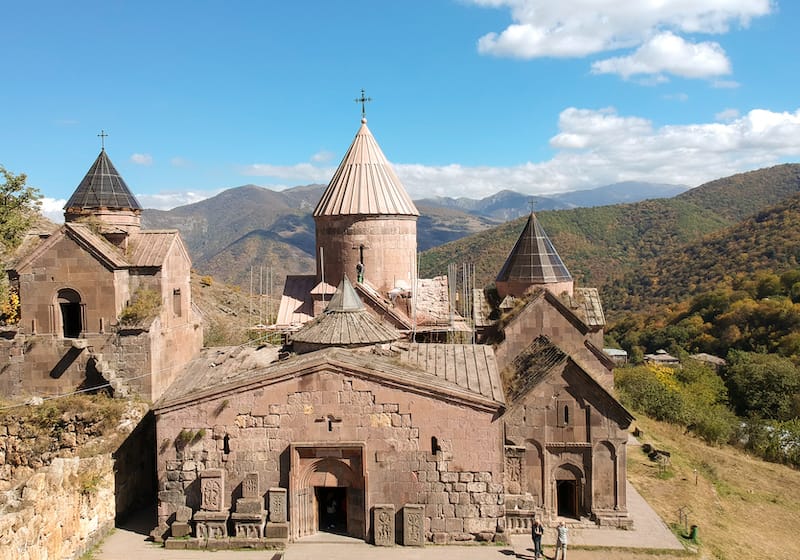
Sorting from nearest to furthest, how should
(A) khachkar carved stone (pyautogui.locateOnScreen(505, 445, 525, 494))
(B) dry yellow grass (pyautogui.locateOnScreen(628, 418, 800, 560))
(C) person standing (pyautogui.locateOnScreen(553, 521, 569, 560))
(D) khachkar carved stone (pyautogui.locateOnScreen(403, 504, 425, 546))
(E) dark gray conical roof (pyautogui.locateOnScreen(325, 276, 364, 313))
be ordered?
(C) person standing (pyautogui.locateOnScreen(553, 521, 569, 560)), (D) khachkar carved stone (pyautogui.locateOnScreen(403, 504, 425, 546)), (A) khachkar carved stone (pyautogui.locateOnScreen(505, 445, 525, 494)), (B) dry yellow grass (pyautogui.locateOnScreen(628, 418, 800, 560)), (E) dark gray conical roof (pyautogui.locateOnScreen(325, 276, 364, 313))

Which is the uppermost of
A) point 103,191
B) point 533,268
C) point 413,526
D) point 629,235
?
point 629,235

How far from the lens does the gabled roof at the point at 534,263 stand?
15570 mm

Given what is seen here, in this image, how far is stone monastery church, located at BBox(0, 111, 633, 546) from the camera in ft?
35.0

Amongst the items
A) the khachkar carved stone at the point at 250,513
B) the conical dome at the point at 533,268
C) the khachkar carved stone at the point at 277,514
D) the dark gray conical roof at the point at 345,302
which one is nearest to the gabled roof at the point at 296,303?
the dark gray conical roof at the point at 345,302

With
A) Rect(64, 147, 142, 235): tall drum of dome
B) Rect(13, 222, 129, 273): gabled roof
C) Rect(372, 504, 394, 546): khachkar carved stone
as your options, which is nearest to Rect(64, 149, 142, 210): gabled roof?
Rect(64, 147, 142, 235): tall drum of dome

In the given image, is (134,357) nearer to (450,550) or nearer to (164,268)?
(164,268)

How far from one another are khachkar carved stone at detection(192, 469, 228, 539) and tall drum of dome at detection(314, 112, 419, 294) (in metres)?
7.15

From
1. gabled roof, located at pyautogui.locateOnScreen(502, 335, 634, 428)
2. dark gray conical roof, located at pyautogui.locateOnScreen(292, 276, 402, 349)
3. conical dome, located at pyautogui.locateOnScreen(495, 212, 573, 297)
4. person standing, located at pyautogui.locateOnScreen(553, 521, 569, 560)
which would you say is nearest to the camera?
person standing, located at pyautogui.locateOnScreen(553, 521, 569, 560)

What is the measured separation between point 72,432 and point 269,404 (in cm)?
412

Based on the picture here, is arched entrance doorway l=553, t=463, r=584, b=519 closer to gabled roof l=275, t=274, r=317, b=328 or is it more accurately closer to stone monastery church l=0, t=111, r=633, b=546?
stone monastery church l=0, t=111, r=633, b=546

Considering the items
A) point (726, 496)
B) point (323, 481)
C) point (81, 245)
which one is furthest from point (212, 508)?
point (726, 496)

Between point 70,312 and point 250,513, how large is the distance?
616 centimetres

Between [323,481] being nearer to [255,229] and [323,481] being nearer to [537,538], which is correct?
[537,538]

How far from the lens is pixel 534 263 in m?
15.7
